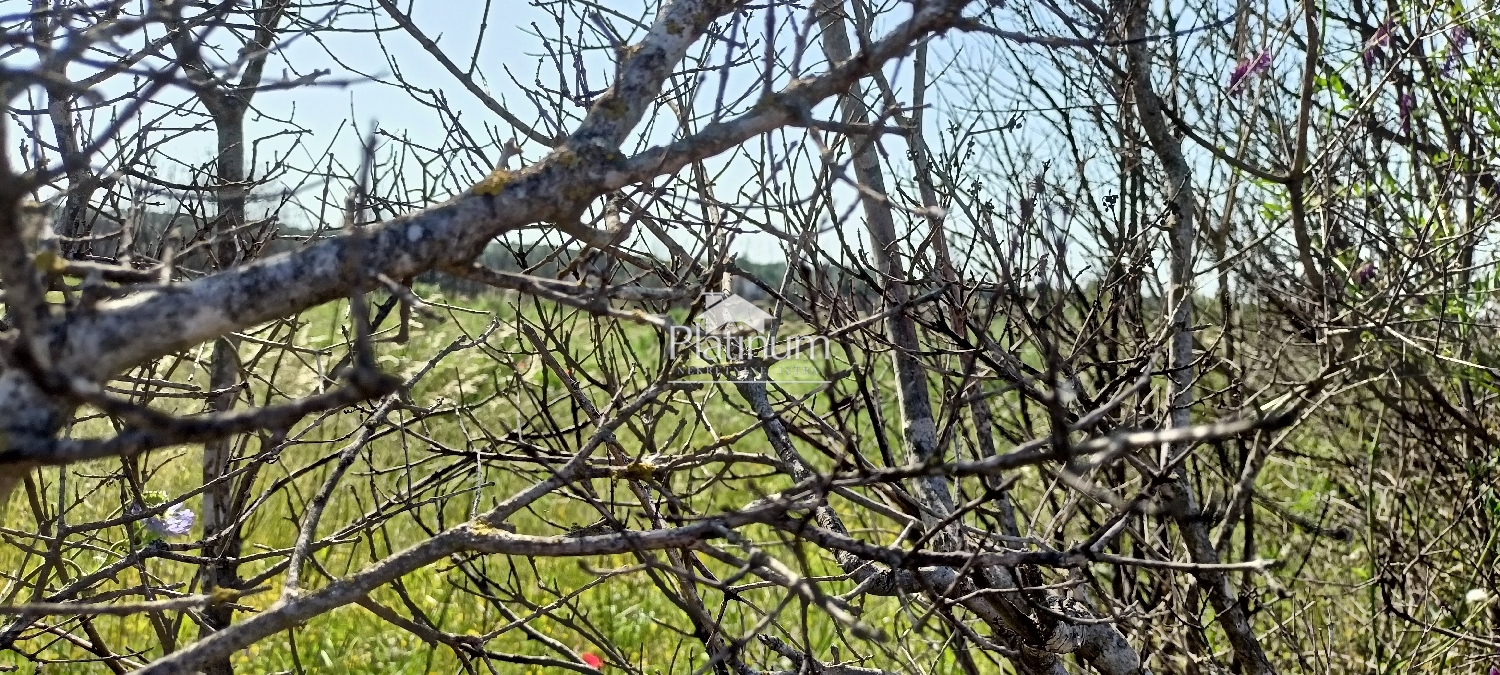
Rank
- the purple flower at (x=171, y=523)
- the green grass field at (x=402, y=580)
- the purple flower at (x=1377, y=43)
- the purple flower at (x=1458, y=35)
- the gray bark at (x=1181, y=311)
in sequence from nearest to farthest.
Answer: the purple flower at (x=171, y=523)
the gray bark at (x=1181, y=311)
the purple flower at (x=1377, y=43)
the purple flower at (x=1458, y=35)
the green grass field at (x=402, y=580)

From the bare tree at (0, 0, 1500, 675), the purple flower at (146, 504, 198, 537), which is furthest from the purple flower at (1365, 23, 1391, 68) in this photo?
the purple flower at (146, 504, 198, 537)

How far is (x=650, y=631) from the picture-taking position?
4793 millimetres

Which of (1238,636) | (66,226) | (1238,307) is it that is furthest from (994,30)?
(1238,307)

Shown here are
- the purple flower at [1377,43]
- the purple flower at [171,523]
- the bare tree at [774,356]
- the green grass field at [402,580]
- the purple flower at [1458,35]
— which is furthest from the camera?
the green grass field at [402,580]

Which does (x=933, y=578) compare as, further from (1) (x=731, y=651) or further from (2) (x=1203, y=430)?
(2) (x=1203, y=430)

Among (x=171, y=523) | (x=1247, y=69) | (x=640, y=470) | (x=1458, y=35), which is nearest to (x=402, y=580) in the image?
(x=171, y=523)

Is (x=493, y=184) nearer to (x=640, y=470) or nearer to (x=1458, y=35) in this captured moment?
(x=640, y=470)

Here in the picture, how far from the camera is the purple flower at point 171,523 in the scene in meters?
2.28

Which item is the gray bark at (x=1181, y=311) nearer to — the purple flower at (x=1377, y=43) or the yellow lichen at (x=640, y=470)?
the purple flower at (x=1377, y=43)

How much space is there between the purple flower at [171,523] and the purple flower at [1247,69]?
271cm

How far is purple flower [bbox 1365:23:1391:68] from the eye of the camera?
2.81 meters

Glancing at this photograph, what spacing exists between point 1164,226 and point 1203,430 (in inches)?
75.9

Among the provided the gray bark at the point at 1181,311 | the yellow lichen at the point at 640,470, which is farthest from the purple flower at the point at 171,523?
the gray bark at the point at 1181,311

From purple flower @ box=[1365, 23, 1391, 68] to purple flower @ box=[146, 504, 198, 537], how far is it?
3099 mm
